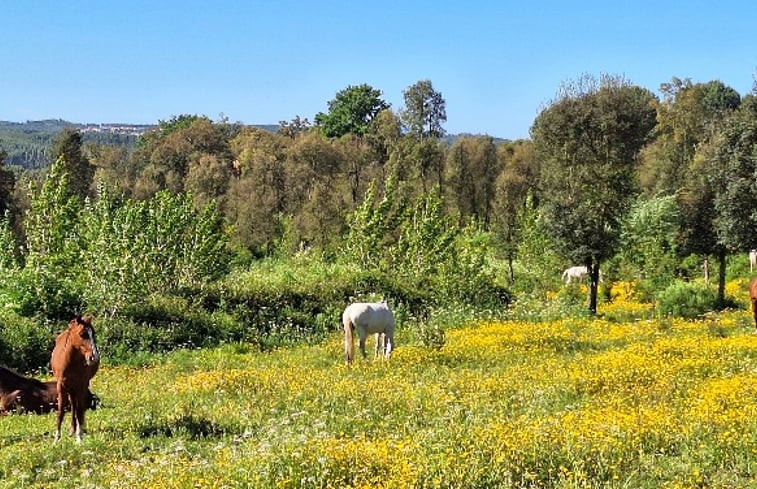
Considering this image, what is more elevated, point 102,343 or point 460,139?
point 460,139

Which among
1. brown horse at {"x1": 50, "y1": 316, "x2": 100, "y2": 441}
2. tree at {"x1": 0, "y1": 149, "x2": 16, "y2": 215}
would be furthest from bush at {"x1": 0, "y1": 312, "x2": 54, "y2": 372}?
tree at {"x1": 0, "y1": 149, "x2": 16, "y2": 215}

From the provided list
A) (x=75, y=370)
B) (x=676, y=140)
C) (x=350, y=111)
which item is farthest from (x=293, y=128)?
(x=75, y=370)

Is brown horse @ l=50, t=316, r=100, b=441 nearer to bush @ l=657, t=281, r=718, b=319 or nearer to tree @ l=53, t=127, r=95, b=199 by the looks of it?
bush @ l=657, t=281, r=718, b=319

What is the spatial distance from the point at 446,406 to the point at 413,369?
502 cm

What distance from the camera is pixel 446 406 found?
1331 cm

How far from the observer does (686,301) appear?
3105 centimetres

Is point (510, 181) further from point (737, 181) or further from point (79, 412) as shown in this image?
point (79, 412)

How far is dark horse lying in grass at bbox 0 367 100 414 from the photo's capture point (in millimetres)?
14938

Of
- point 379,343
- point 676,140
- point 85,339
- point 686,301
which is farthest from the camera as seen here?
point 676,140

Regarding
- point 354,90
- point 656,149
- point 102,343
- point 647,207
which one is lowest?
point 102,343

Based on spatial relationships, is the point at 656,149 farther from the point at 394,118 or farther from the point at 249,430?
the point at 249,430

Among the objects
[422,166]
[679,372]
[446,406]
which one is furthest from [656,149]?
[446,406]

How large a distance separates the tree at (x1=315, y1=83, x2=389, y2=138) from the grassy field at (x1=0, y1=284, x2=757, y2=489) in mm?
72430

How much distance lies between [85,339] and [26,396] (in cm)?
429
